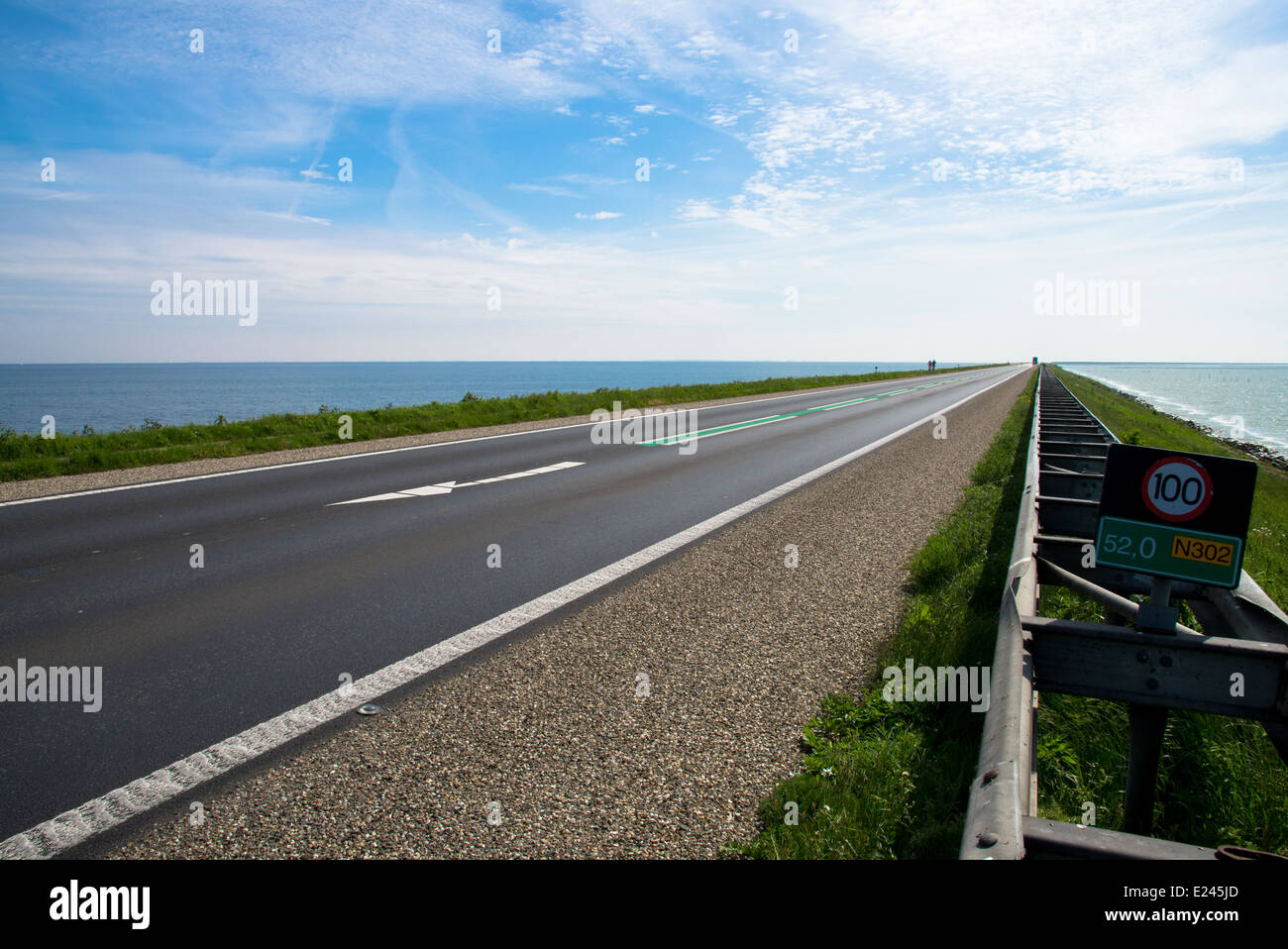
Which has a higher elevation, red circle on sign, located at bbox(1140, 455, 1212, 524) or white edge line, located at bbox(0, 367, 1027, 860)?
red circle on sign, located at bbox(1140, 455, 1212, 524)

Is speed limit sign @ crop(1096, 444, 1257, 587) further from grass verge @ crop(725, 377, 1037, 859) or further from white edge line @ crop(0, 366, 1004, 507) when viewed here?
white edge line @ crop(0, 366, 1004, 507)

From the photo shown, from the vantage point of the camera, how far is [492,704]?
12.4ft

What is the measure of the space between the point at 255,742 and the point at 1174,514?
383 centimetres

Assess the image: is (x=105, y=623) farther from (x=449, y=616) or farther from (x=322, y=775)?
(x=322, y=775)

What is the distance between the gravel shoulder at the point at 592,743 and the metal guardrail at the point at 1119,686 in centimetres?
106

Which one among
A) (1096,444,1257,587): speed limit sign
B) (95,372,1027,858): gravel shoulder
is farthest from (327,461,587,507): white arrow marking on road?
(1096,444,1257,587): speed limit sign

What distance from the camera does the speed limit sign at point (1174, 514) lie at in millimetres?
2457

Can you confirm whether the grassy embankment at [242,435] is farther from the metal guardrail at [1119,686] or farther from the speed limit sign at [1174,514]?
the speed limit sign at [1174,514]

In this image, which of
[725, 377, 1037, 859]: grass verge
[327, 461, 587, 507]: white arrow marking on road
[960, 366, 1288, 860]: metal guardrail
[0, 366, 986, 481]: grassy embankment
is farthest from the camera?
[0, 366, 986, 481]: grassy embankment

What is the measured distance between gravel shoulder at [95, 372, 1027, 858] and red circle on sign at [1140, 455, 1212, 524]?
175cm

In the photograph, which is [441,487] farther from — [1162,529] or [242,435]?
[1162,529]

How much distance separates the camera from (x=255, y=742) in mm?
3396

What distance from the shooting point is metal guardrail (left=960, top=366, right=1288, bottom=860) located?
5.94 ft
